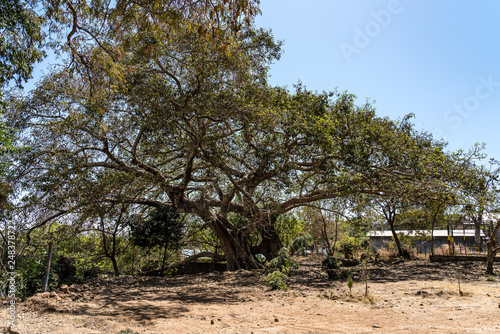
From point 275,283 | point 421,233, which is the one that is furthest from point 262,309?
point 421,233

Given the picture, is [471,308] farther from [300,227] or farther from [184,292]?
[300,227]

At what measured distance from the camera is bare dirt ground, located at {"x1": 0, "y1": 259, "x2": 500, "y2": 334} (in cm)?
467

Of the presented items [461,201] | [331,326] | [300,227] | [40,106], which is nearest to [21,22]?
[40,106]

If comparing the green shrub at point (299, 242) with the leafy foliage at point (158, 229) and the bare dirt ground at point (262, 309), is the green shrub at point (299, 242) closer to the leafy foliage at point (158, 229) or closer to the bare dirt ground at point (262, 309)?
the leafy foliage at point (158, 229)

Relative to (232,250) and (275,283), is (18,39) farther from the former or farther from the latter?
(232,250)

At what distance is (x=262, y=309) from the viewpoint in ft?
19.8

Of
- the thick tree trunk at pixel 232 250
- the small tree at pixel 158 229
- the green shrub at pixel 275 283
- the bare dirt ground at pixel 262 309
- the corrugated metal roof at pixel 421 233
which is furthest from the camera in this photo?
the corrugated metal roof at pixel 421 233

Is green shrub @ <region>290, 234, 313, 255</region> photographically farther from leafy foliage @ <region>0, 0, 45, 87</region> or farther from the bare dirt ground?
leafy foliage @ <region>0, 0, 45, 87</region>

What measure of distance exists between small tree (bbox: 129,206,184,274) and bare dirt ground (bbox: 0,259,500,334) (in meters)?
3.19

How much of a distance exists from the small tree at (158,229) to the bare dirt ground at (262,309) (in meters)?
3.19

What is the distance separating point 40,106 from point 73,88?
1.18m

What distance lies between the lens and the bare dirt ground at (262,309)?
4.67 meters

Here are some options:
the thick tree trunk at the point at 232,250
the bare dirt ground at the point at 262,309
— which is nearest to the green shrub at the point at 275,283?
the bare dirt ground at the point at 262,309

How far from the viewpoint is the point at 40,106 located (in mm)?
8648
